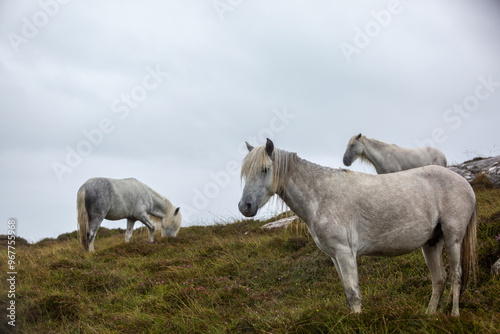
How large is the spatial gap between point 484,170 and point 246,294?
35.4 feet

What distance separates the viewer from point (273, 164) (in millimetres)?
4203

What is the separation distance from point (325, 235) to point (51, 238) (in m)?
18.4

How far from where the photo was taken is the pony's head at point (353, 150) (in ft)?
43.3

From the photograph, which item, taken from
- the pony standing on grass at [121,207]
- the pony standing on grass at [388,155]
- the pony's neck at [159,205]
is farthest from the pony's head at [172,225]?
the pony standing on grass at [388,155]

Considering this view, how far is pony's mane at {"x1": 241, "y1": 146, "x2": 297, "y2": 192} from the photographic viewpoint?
13.4 ft

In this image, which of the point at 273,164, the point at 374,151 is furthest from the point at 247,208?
the point at 374,151

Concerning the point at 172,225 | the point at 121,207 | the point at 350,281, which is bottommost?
the point at 350,281

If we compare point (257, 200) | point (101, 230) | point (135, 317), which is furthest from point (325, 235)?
point (101, 230)

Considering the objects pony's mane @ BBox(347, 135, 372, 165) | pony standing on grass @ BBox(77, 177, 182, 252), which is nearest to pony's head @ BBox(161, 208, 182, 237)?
pony standing on grass @ BBox(77, 177, 182, 252)

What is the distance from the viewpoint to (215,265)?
26.9ft

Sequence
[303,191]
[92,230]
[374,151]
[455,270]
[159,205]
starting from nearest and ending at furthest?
[303,191], [455,270], [92,230], [374,151], [159,205]

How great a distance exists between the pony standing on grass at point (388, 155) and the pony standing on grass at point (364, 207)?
28.1 feet

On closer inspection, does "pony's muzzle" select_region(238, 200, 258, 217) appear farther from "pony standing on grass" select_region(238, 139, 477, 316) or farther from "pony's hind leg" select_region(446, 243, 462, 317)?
"pony's hind leg" select_region(446, 243, 462, 317)

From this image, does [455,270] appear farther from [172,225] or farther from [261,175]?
[172,225]
